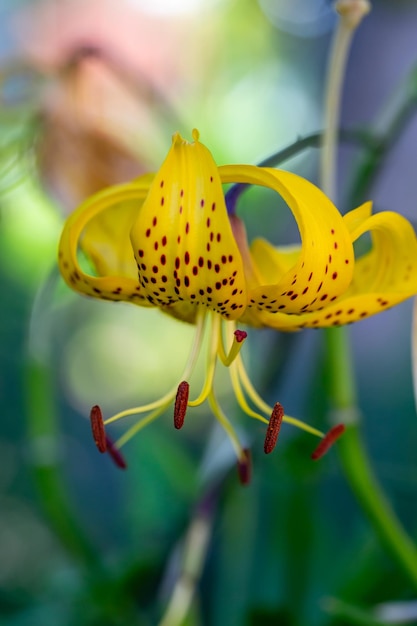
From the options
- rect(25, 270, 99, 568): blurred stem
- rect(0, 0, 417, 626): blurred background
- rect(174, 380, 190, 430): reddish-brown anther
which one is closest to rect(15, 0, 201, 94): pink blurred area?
rect(0, 0, 417, 626): blurred background

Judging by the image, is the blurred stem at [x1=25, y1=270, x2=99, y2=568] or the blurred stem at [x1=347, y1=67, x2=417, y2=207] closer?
the blurred stem at [x1=347, y1=67, x2=417, y2=207]

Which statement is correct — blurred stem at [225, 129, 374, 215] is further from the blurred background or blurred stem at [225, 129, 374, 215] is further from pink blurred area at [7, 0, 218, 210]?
pink blurred area at [7, 0, 218, 210]

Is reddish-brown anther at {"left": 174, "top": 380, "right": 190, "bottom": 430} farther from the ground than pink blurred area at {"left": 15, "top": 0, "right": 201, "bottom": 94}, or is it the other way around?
pink blurred area at {"left": 15, "top": 0, "right": 201, "bottom": 94}

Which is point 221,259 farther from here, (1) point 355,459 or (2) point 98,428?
(1) point 355,459

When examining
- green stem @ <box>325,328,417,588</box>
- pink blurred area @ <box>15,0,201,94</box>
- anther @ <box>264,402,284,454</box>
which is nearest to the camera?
anther @ <box>264,402,284,454</box>

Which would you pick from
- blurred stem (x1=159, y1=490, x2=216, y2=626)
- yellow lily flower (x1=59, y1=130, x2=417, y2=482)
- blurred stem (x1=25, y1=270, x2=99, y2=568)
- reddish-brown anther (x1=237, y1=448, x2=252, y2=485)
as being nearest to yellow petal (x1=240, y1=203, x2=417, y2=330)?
yellow lily flower (x1=59, y1=130, x2=417, y2=482)

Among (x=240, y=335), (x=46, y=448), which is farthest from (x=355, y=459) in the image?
(x=46, y=448)

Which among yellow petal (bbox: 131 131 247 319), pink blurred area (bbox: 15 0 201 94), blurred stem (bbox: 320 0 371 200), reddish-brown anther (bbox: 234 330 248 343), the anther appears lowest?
the anther

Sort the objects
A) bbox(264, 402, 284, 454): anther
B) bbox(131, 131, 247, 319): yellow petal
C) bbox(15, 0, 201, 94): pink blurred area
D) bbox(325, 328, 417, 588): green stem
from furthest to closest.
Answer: bbox(15, 0, 201, 94): pink blurred area → bbox(325, 328, 417, 588): green stem → bbox(264, 402, 284, 454): anther → bbox(131, 131, 247, 319): yellow petal
